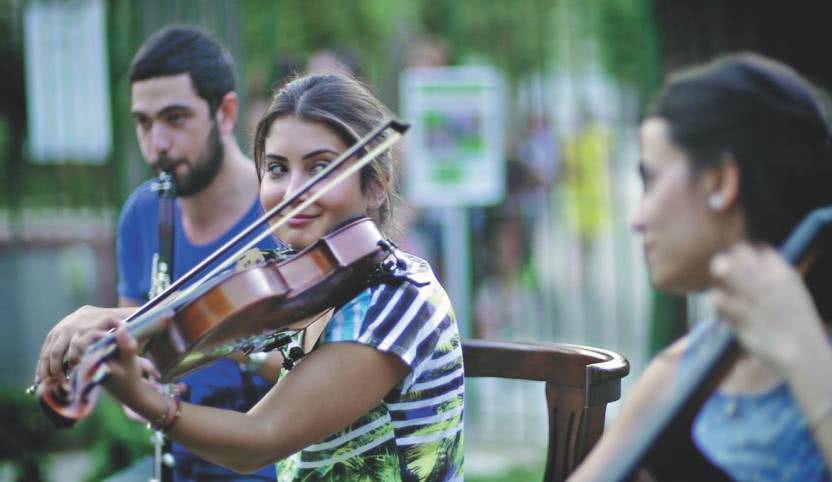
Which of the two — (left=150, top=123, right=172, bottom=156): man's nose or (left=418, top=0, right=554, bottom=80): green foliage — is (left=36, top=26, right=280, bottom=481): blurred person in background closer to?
(left=150, top=123, right=172, bottom=156): man's nose

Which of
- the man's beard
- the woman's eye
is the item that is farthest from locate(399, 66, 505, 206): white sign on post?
the woman's eye

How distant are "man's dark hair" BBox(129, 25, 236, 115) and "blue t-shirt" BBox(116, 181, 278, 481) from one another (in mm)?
278

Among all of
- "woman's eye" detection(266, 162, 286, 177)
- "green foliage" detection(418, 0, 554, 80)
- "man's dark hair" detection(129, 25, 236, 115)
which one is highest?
"green foliage" detection(418, 0, 554, 80)

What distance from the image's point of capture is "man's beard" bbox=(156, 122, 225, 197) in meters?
2.77

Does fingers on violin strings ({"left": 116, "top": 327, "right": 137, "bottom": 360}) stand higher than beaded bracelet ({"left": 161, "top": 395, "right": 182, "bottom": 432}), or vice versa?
fingers on violin strings ({"left": 116, "top": 327, "right": 137, "bottom": 360})

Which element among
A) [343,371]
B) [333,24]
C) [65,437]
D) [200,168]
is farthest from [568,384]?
[333,24]

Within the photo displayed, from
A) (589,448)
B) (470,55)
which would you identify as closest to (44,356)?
(589,448)

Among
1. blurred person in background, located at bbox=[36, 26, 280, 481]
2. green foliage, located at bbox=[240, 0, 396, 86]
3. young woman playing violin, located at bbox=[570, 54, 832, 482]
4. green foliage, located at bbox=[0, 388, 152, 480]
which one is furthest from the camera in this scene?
green foliage, located at bbox=[240, 0, 396, 86]

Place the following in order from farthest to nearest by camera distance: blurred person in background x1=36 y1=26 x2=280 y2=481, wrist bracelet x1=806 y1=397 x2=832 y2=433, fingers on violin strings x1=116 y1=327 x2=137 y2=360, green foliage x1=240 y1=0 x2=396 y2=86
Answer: green foliage x1=240 y1=0 x2=396 y2=86, blurred person in background x1=36 y1=26 x2=280 y2=481, fingers on violin strings x1=116 y1=327 x2=137 y2=360, wrist bracelet x1=806 y1=397 x2=832 y2=433

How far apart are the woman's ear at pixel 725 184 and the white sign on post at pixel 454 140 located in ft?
11.2

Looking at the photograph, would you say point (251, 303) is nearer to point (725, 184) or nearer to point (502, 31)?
point (725, 184)

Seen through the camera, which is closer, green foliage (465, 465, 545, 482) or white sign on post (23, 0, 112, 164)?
green foliage (465, 465, 545, 482)

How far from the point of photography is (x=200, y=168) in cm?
278

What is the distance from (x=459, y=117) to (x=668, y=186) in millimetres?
3483
